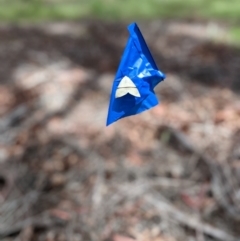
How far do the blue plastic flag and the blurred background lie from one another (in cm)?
44

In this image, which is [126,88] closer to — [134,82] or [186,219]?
[134,82]

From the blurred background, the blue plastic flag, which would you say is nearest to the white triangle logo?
the blue plastic flag

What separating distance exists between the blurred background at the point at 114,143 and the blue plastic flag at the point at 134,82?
439 millimetres

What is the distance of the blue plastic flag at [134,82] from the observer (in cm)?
62

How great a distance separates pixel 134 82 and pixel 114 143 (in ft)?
2.48

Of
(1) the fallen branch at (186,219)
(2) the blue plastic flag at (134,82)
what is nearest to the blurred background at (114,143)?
(1) the fallen branch at (186,219)

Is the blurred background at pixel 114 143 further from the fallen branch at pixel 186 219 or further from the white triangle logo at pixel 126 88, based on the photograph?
the white triangle logo at pixel 126 88

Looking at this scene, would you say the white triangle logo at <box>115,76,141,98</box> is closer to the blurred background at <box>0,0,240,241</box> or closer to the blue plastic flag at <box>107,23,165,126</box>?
the blue plastic flag at <box>107,23,165,126</box>

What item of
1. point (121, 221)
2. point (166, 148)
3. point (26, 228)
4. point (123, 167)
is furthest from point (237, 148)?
point (26, 228)

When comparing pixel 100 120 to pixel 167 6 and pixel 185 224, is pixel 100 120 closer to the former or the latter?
pixel 185 224

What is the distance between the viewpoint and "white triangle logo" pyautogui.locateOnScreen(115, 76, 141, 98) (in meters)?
0.62

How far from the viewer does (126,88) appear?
0.62 meters

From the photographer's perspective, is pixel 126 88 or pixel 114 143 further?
pixel 114 143

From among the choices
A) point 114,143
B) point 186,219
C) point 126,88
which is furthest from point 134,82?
point 114,143
